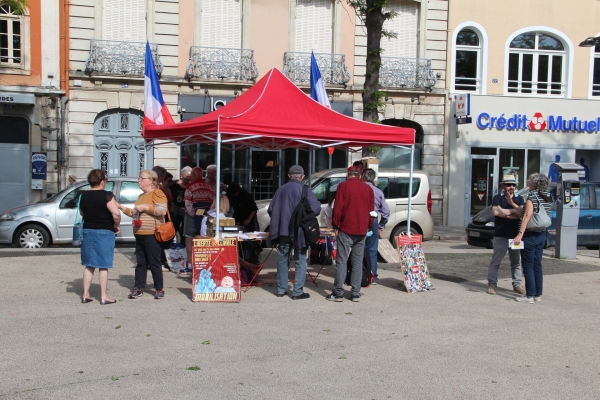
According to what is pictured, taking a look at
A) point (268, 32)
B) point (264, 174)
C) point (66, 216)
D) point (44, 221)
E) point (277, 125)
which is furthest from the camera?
point (264, 174)

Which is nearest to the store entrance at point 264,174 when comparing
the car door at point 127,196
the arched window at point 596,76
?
the car door at point 127,196

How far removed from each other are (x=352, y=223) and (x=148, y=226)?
8.19 feet

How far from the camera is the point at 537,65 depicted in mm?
23109

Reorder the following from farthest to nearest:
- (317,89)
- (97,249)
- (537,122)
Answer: (537,122) < (317,89) < (97,249)

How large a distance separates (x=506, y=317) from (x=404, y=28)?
637 inches

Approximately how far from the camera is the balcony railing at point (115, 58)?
19953 millimetres

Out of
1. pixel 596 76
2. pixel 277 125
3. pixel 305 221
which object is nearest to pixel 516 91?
pixel 596 76

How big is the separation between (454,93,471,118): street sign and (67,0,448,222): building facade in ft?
1.91

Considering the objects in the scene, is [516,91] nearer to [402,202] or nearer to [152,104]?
[402,202]

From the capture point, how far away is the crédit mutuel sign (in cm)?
2255

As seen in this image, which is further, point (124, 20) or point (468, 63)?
point (468, 63)

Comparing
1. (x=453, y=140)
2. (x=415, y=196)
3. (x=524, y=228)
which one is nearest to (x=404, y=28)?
(x=453, y=140)

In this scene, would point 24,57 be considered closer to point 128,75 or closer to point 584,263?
point 128,75

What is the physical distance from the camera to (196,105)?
2073 centimetres
